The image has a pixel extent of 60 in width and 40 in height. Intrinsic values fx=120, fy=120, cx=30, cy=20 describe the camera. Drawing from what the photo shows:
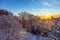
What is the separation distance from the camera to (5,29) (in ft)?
16.5

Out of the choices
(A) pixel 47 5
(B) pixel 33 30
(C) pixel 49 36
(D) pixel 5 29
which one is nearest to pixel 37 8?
(A) pixel 47 5

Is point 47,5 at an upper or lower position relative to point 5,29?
upper

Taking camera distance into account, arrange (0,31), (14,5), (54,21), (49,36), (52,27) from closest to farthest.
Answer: (0,31) → (49,36) → (14,5) → (52,27) → (54,21)

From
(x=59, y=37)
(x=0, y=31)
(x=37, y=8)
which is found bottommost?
(x=59, y=37)

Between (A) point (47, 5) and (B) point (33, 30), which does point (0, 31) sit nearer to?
(B) point (33, 30)

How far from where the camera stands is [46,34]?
573 cm

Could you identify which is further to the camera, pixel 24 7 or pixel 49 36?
pixel 24 7

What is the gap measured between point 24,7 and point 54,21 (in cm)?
228

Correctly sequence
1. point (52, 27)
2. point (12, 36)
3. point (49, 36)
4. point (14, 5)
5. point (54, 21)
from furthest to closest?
point (54, 21)
point (52, 27)
point (14, 5)
point (49, 36)
point (12, 36)

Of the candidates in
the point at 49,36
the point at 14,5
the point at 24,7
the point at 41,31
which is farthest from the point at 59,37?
the point at 14,5

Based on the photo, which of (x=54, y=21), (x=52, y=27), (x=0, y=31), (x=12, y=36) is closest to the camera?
(x=12, y=36)

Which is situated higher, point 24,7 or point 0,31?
point 24,7

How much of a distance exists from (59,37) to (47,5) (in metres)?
1.71

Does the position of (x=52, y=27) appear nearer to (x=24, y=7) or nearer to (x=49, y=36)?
(x=49, y=36)
